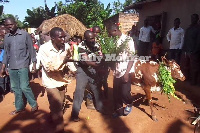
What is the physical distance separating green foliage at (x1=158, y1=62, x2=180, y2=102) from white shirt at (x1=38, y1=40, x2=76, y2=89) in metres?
2.13

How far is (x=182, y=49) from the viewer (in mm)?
7000

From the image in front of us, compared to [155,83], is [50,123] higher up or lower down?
lower down

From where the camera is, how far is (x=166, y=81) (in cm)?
431

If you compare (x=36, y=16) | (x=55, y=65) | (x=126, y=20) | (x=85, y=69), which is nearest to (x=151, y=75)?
(x=85, y=69)

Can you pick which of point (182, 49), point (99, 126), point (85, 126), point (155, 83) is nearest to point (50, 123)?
point (85, 126)

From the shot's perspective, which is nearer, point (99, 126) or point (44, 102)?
point (99, 126)

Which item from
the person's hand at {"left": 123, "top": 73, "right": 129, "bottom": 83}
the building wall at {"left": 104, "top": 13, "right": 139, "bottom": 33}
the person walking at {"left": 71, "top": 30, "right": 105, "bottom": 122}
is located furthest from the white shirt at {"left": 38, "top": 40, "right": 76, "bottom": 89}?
the building wall at {"left": 104, "top": 13, "right": 139, "bottom": 33}

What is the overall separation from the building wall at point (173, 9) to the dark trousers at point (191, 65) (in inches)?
65.3

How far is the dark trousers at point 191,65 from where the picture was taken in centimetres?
642

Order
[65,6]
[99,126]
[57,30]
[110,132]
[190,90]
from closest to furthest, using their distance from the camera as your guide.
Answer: [57,30]
[110,132]
[99,126]
[190,90]
[65,6]

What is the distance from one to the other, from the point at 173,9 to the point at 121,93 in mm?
6134

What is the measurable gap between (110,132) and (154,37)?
23.2 ft

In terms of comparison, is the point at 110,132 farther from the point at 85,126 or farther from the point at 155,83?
the point at 155,83

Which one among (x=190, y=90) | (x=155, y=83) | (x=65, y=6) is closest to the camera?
(x=155, y=83)
